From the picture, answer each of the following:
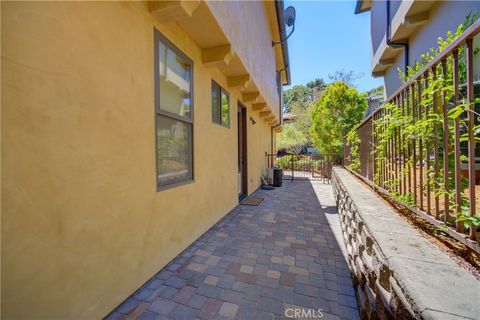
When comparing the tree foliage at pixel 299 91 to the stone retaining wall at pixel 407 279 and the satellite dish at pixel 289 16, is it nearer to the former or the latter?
the satellite dish at pixel 289 16

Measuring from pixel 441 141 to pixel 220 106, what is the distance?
3.57 meters

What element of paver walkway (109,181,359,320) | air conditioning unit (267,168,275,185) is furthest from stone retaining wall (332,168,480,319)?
air conditioning unit (267,168,275,185)

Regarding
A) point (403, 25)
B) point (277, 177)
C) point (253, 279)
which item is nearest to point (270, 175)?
point (277, 177)

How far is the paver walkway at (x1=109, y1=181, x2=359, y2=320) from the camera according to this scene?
192 centimetres

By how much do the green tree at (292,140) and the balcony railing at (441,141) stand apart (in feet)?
54.2

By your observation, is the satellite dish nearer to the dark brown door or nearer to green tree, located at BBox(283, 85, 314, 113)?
the dark brown door

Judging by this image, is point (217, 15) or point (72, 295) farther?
point (217, 15)

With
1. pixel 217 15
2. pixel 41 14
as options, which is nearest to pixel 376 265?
pixel 41 14

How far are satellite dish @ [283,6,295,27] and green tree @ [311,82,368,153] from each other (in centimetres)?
430

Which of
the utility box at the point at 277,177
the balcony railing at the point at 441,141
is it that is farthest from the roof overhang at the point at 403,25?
the utility box at the point at 277,177

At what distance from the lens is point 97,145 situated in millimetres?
1713

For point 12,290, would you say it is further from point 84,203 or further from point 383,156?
point 383,156

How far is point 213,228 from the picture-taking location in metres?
3.90

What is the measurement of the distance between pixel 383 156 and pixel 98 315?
140 inches
